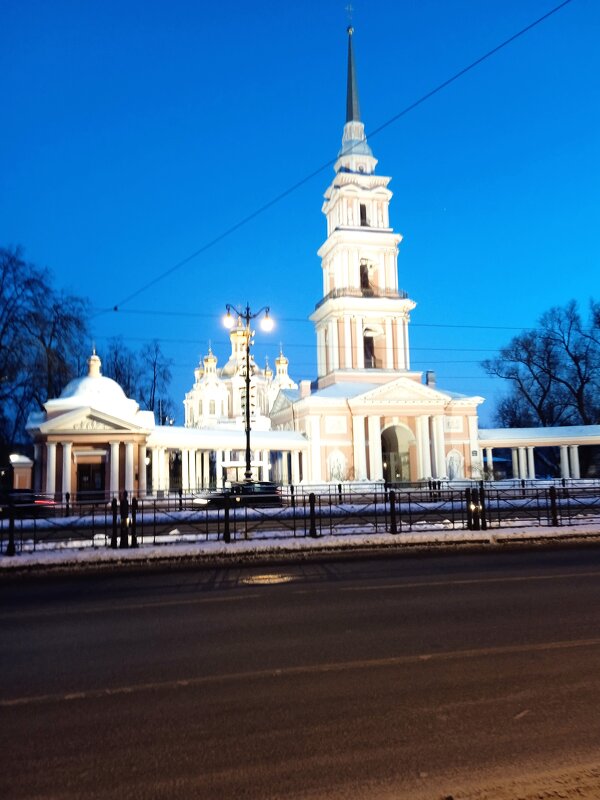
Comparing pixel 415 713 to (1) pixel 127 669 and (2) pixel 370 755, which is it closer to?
(2) pixel 370 755

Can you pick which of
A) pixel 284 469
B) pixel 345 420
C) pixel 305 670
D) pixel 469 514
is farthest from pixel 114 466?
pixel 305 670

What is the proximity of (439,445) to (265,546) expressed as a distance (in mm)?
35505

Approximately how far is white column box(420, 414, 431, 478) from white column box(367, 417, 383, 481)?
10.7ft

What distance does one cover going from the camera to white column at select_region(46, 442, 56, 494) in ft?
119

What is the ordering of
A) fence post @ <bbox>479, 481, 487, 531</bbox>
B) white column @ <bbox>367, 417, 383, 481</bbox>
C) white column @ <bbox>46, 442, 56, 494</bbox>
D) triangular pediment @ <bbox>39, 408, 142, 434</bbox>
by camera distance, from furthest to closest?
white column @ <bbox>367, 417, 383, 481</bbox> → triangular pediment @ <bbox>39, 408, 142, 434</bbox> → white column @ <bbox>46, 442, 56, 494</bbox> → fence post @ <bbox>479, 481, 487, 531</bbox>

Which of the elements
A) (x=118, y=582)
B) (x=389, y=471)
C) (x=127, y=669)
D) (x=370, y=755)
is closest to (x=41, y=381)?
(x=389, y=471)

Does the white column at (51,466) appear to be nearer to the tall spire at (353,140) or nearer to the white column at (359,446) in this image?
the white column at (359,446)

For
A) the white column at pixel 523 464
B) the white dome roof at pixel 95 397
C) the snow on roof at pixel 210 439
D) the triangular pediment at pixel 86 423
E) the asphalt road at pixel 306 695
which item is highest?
the white dome roof at pixel 95 397

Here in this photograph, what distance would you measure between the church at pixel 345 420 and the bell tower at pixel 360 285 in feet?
0.31

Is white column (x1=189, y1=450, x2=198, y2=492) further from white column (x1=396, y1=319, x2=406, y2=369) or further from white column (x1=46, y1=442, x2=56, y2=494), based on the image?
white column (x1=396, y1=319, x2=406, y2=369)

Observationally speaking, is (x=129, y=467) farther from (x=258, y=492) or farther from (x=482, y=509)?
(x=482, y=509)

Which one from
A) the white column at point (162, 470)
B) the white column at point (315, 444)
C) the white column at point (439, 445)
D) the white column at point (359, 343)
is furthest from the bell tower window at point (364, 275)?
the white column at point (162, 470)

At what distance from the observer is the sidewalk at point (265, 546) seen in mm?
12914

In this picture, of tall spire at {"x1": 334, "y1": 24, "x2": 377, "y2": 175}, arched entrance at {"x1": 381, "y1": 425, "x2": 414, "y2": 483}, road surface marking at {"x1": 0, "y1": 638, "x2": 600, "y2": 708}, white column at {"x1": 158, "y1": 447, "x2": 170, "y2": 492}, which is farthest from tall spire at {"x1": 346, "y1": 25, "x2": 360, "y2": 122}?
road surface marking at {"x1": 0, "y1": 638, "x2": 600, "y2": 708}
